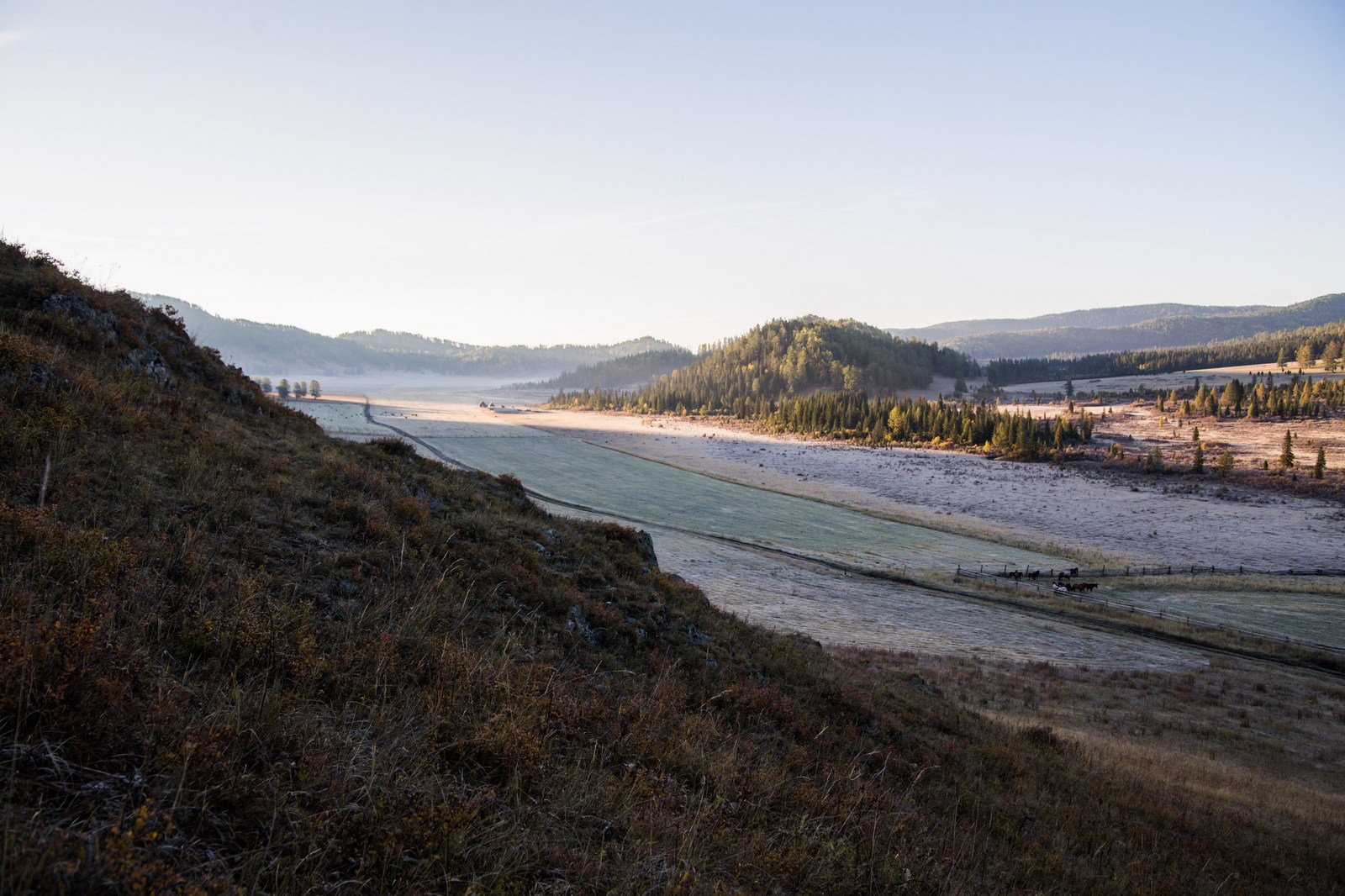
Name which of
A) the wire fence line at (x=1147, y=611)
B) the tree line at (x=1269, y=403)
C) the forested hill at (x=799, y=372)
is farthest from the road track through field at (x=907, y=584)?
the forested hill at (x=799, y=372)

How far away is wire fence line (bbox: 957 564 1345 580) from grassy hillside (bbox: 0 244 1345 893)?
25.3 meters

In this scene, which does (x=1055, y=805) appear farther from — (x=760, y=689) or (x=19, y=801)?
(x=19, y=801)

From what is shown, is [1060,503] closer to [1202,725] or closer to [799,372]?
[1202,725]

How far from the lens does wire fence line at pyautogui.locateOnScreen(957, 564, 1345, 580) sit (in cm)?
3531

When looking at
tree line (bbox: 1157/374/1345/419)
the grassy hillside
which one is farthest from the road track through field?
tree line (bbox: 1157/374/1345/419)

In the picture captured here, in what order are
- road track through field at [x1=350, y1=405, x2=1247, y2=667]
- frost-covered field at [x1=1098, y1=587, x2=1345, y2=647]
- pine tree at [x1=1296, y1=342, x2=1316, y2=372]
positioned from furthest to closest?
pine tree at [x1=1296, y1=342, x2=1316, y2=372] → frost-covered field at [x1=1098, y1=587, x2=1345, y2=647] → road track through field at [x1=350, y1=405, x2=1247, y2=667]

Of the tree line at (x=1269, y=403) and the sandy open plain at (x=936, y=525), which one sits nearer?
the sandy open plain at (x=936, y=525)

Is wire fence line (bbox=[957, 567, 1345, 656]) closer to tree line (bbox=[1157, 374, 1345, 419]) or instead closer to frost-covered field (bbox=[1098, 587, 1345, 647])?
frost-covered field (bbox=[1098, 587, 1345, 647])

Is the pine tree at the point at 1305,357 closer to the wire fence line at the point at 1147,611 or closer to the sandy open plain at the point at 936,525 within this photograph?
the sandy open plain at the point at 936,525

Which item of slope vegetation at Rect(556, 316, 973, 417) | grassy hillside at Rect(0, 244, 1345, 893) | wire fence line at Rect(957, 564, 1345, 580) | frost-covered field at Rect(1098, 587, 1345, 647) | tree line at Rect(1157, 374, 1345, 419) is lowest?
frost-covered field at Rect(1098, 587, 1345, 647)

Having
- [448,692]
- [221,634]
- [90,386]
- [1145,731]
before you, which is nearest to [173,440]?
[90,386]

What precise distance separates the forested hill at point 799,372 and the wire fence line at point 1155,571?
385 ft

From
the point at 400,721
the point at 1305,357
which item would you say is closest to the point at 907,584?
the point at 400,721

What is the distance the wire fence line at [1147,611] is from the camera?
84.1ft
